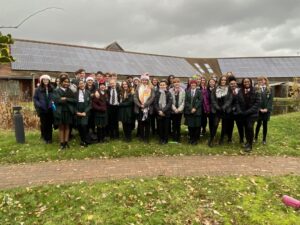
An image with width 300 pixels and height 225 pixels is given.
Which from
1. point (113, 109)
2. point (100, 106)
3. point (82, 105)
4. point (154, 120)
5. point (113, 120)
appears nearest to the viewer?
point (82, 105)

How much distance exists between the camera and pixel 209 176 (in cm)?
703

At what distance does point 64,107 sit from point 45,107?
0.72 meters

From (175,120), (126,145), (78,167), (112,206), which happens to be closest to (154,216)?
(112,206)

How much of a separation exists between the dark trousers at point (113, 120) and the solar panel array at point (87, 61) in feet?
63.8

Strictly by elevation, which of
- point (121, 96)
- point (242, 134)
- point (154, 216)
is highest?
point (121, 96)

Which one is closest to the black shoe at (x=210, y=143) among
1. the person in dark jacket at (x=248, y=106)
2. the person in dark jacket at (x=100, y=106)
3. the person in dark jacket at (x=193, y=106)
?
the person in dark jacket at (x=193, y=106)

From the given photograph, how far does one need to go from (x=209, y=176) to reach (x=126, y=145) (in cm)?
299

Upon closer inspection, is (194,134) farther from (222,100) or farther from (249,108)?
(249,108)

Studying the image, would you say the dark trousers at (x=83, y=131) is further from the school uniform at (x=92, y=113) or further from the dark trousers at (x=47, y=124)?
the dark trousers at (x=47, y=124)

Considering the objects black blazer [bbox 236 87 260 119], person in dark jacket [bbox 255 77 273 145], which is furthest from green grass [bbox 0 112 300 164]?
black blazer [bbox 236 87 260 119]

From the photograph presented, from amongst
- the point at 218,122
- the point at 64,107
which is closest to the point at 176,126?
the point at 218,122

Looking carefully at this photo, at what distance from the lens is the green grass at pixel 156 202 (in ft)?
17.3

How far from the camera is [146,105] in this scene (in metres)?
9.38

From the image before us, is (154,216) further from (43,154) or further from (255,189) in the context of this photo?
(43,154)
